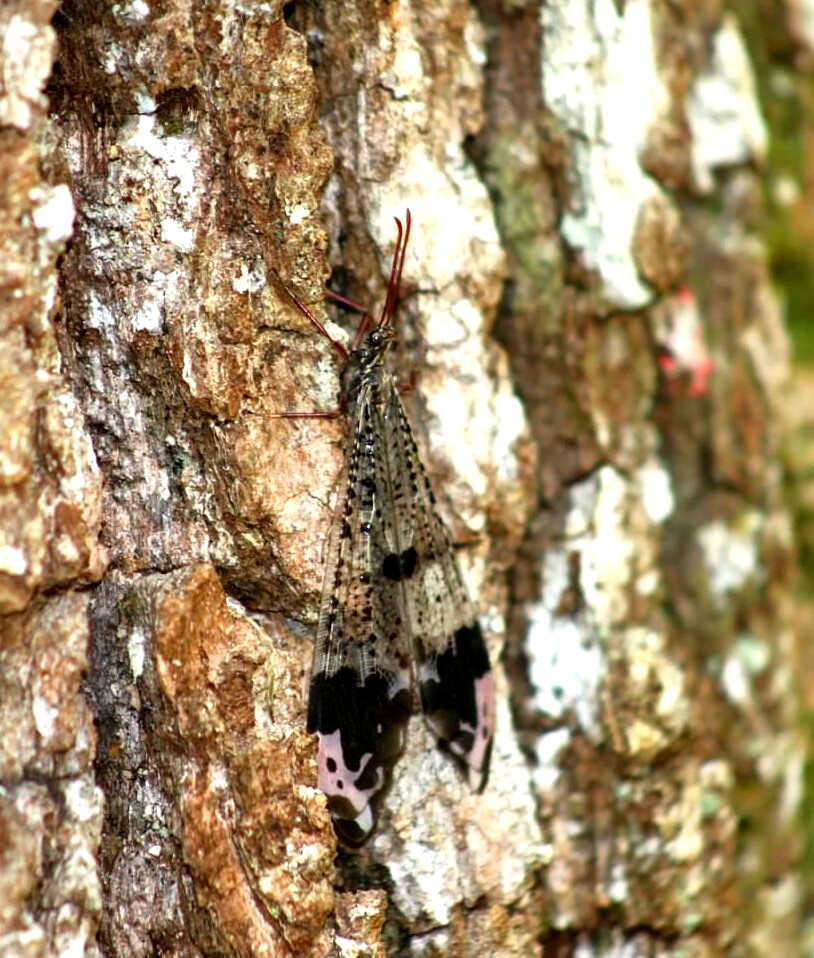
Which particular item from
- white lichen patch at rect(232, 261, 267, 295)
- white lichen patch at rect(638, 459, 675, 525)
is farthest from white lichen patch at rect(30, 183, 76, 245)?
white lichen patch at rect(638, 459, 675, 525)

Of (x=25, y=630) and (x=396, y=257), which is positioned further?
(x=396, y=257)

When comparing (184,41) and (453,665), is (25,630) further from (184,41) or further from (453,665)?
(184,41)

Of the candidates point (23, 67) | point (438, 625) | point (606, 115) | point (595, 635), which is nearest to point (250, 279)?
point (23, 67)

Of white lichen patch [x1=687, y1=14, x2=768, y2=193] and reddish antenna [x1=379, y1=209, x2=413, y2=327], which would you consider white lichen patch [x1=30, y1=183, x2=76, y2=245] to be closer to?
reddish antenna [x1=379, y1=209, x2=413, y2=327]

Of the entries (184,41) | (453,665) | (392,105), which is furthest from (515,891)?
(184,41)

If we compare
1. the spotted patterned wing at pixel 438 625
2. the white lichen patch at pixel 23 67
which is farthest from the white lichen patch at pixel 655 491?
the white lichen patch at pixel 23 67

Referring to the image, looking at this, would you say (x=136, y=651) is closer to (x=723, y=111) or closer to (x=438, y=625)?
(x=438, y=625)
